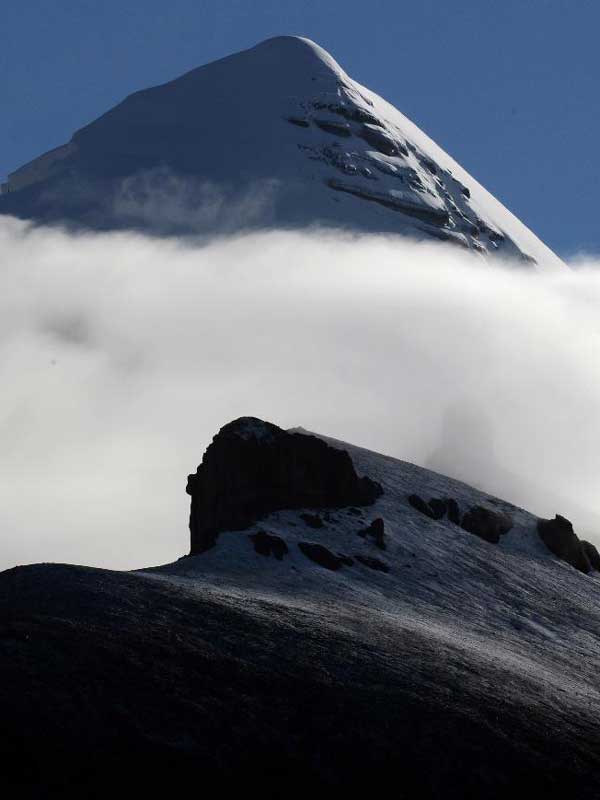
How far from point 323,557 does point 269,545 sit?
3.50 metres

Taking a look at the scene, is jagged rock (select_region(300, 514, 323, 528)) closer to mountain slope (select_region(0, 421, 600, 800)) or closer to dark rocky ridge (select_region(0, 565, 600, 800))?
mountain slope (select_region(0, 421, 600, 800))

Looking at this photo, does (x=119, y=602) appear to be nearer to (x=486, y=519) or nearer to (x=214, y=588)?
(x=214, y=588)

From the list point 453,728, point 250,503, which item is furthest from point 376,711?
point 250,503

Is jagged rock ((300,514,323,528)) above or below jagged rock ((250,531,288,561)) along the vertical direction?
above

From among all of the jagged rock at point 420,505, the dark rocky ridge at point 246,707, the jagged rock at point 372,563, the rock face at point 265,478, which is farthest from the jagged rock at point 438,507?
the dark rocky ridge at point 246,707

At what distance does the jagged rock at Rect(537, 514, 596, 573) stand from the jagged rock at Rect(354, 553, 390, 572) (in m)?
26.3

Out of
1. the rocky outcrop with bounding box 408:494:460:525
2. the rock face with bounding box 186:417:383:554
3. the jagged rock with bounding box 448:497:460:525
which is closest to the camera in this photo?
the rock face with bounding box 186:417:383:554

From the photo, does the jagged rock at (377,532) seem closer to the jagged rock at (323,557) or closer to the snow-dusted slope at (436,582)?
the snow-dusted slope at (436,582)

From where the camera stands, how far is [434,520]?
390 feet

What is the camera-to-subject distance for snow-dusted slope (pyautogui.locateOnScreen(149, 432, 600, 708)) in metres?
88.9

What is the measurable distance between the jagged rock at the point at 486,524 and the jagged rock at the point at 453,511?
1.75ft

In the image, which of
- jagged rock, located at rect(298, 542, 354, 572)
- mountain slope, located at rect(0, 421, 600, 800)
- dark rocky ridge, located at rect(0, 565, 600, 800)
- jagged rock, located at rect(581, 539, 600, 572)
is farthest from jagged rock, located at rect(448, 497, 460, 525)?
dark rocky ridge, located at rect(0, 565, 600, 800)

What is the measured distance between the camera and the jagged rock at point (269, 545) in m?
98.1

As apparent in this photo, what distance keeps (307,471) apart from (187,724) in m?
49.4
